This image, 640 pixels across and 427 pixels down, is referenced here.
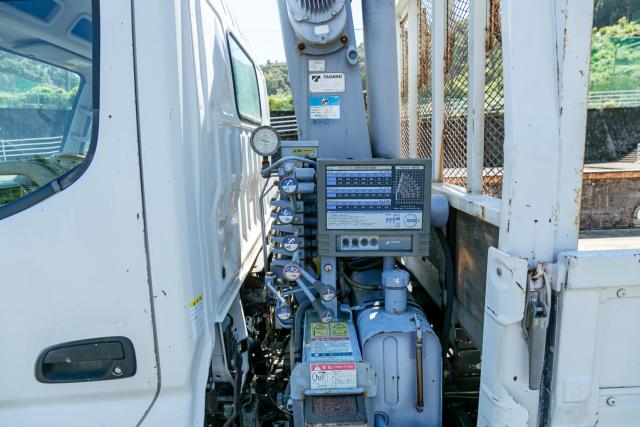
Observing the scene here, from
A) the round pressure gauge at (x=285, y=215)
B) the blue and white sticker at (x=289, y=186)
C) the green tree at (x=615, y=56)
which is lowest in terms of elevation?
the round pressure gauge at (x=285, y=215)

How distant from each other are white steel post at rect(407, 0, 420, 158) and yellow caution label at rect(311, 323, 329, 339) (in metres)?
1.62

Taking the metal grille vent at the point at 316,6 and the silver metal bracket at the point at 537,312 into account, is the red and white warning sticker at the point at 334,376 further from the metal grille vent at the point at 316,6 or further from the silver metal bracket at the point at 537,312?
the metal grille vent at the point at 316,6

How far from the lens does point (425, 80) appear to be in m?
2.91

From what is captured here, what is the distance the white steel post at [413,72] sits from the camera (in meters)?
→ 2.99

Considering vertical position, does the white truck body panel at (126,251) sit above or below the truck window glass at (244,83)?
below

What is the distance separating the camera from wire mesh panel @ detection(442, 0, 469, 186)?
2.21m

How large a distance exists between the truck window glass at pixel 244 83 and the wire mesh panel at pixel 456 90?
116 centimetres

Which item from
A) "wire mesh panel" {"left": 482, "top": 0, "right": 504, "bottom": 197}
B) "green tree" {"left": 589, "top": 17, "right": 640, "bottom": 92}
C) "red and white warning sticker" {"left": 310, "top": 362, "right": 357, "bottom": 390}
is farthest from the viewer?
"green tree" {"left": 589, "top": 17, "right": 640, "bottom": 92}

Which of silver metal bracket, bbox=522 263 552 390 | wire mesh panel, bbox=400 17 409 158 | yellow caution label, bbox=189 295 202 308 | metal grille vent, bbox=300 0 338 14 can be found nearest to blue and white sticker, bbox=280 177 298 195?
yellow caution label, bbox=189 295 202 308

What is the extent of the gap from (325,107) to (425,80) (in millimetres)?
916

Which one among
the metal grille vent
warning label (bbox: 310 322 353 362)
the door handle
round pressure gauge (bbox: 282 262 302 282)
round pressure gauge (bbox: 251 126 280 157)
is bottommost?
warning label (bbox: 310 322 353 362)

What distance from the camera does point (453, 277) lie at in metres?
2.22

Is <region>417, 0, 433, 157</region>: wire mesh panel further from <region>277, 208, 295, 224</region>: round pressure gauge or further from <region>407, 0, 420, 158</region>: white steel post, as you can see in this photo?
<region>277, 208, 295, 224</region>: round pressure gauge

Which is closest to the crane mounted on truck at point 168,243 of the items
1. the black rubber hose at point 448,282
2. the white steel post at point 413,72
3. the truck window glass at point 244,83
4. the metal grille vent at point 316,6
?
the black rubber hose at point 448,282
